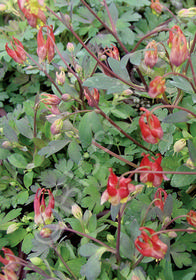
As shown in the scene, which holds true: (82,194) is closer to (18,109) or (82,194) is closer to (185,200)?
(185,200)

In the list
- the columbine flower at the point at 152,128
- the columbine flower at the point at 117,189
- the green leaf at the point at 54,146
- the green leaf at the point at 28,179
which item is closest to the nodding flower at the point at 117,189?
the columbine flower at the point at 117,189

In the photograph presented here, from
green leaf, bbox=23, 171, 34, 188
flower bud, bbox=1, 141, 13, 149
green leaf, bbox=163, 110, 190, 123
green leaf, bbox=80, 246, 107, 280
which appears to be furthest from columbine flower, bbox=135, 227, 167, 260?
flower bud, bbox=1, 141, 13, 149

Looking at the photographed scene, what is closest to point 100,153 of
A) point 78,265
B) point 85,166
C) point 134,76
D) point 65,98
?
point 85,166

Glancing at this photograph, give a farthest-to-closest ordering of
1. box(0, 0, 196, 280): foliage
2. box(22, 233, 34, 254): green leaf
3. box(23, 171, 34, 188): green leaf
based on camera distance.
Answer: box(23, 171, 34, 188): green leaf → box(22, 233, 34, 254): green leaf → box(0, 0, 196, 280): foliage

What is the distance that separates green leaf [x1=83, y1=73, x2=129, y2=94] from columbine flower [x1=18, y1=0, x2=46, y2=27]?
27 cm

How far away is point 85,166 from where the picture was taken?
3.20 ft

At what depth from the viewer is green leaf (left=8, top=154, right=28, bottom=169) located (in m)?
1.01

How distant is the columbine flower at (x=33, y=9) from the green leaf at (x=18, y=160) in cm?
45

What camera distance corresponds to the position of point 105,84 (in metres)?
0.73

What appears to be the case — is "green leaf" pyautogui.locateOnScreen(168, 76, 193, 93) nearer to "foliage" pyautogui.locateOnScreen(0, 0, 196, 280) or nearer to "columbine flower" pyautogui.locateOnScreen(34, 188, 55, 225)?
"foliage" pyautogui.locateOnScreen(0, 0, 196, 280)

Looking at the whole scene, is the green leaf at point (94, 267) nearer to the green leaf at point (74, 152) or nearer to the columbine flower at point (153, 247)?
the columbine flower at point (153, 247)

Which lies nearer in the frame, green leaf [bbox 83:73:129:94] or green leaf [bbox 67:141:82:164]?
green leaf [bbox 83:73:129:94]

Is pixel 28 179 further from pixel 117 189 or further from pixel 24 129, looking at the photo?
pixel 117 189

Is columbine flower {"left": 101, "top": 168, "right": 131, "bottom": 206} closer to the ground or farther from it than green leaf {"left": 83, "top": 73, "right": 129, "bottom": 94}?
closer to the ground
